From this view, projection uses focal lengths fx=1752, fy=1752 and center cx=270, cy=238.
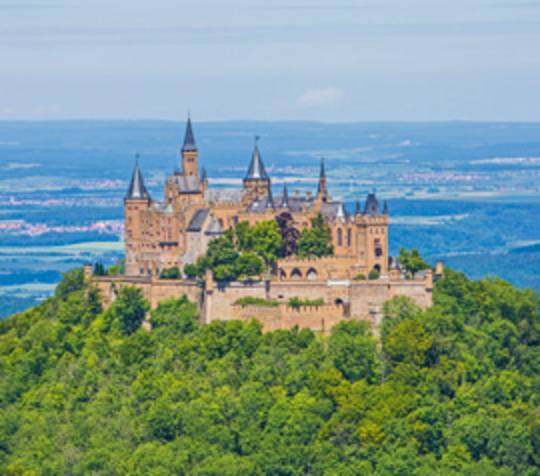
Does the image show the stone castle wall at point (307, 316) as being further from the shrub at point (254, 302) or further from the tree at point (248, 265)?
the tree at point (248, 265)

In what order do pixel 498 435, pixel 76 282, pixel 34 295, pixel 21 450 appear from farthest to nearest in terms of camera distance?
pixel 34 295 < pixel 76 282 < pixel 21 450 < pixel 498 435

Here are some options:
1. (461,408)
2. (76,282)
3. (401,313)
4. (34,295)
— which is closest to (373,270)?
(401,313)

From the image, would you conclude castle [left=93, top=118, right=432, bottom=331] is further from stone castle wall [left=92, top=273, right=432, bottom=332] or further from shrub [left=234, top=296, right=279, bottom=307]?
shrub [left=234, top=296, right=279, bottom=307]

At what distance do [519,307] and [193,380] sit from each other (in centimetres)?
1922

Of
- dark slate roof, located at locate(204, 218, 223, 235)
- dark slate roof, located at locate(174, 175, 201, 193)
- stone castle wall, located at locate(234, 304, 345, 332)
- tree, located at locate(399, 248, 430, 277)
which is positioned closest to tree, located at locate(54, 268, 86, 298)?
dark slate roof, located at locate(174, 175, 201, 193)

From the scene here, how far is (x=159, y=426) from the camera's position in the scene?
85.2 metres

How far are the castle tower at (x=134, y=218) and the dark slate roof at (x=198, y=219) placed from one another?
3679 millimetres

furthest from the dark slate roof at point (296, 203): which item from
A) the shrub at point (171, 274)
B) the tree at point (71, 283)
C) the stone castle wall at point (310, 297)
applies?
the tree at point (71, 283)

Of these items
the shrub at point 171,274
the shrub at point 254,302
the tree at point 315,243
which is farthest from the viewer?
the shrub at point 171,274

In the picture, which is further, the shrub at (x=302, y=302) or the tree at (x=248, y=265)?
the tree at (x=248, y=265)

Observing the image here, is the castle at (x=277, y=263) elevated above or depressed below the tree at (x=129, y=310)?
above

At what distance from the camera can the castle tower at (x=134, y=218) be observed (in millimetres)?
100312

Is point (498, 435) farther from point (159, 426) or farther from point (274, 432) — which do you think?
point (159, 426)

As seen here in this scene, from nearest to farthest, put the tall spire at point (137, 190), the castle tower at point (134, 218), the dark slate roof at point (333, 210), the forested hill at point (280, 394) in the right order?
the forested hill at point (280, 394), the dark slate roof at point (333, 210), the castle tower at point (134, 218), the tall spire at point (137, 190)
